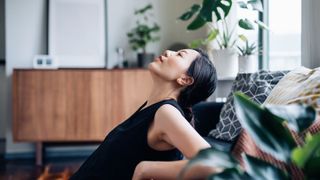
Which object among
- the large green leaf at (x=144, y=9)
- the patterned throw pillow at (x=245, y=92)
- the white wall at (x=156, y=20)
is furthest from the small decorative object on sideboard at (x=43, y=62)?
the patterned throw pillow at (x=245, y=92)

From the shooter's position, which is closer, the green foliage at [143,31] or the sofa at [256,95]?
the sofa at [256,95]

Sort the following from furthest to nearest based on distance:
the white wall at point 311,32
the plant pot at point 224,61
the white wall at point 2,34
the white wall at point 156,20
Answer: the white wall at point 2,34 → the white wall at point 156,20 → the plant pot at point 224,61 → the white wall at point 311,32

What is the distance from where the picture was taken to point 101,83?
3828 mm

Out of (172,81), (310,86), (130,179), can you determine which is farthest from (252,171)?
(310,86)

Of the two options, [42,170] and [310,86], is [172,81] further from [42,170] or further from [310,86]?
[42,170]

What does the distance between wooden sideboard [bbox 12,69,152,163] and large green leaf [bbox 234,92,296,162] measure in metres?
3.36

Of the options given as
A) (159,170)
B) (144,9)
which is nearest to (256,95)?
(159,170)

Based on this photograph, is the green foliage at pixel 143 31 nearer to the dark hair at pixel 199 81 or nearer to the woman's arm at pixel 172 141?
the dark hair at pixel 199 81

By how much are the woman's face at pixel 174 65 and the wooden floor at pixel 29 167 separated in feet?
8.11

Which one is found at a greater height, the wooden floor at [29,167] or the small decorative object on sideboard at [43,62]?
the small decorative object on sideboard at [43,62]

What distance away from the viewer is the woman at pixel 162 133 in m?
0.90

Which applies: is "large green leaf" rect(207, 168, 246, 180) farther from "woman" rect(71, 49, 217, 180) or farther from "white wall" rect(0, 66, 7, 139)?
"white wall" rect(0, 66, 7, 139)

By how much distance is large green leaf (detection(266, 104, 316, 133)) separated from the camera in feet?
1.66

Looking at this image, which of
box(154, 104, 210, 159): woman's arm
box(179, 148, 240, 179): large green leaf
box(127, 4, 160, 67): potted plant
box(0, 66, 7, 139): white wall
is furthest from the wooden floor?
box(179, 148, 240, 179): large green leaf
